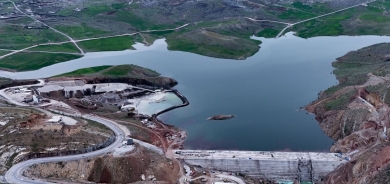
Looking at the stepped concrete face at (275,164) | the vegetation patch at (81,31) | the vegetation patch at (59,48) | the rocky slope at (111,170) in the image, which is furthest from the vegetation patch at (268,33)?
the rocky slope at (111,170)

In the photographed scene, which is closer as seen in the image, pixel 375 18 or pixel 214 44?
pixel 214 44

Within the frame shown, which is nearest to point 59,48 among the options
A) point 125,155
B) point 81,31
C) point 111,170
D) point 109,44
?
point 109,44

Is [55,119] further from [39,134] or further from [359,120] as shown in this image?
[359,120]

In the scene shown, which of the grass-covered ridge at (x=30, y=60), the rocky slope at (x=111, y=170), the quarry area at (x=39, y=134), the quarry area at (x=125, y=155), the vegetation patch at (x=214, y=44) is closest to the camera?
the rocky slope at (x=111, y=170)

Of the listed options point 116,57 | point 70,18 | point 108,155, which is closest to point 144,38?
point 116,57

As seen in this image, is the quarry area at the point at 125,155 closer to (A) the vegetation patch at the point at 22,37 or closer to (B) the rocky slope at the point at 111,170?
(B) the rocky slope at the point at 111,170

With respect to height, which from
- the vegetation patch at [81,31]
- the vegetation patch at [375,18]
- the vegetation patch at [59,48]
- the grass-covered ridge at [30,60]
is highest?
the vegetation patch at [375,18]

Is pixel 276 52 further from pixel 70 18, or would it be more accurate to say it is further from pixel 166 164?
pixel 70 18
